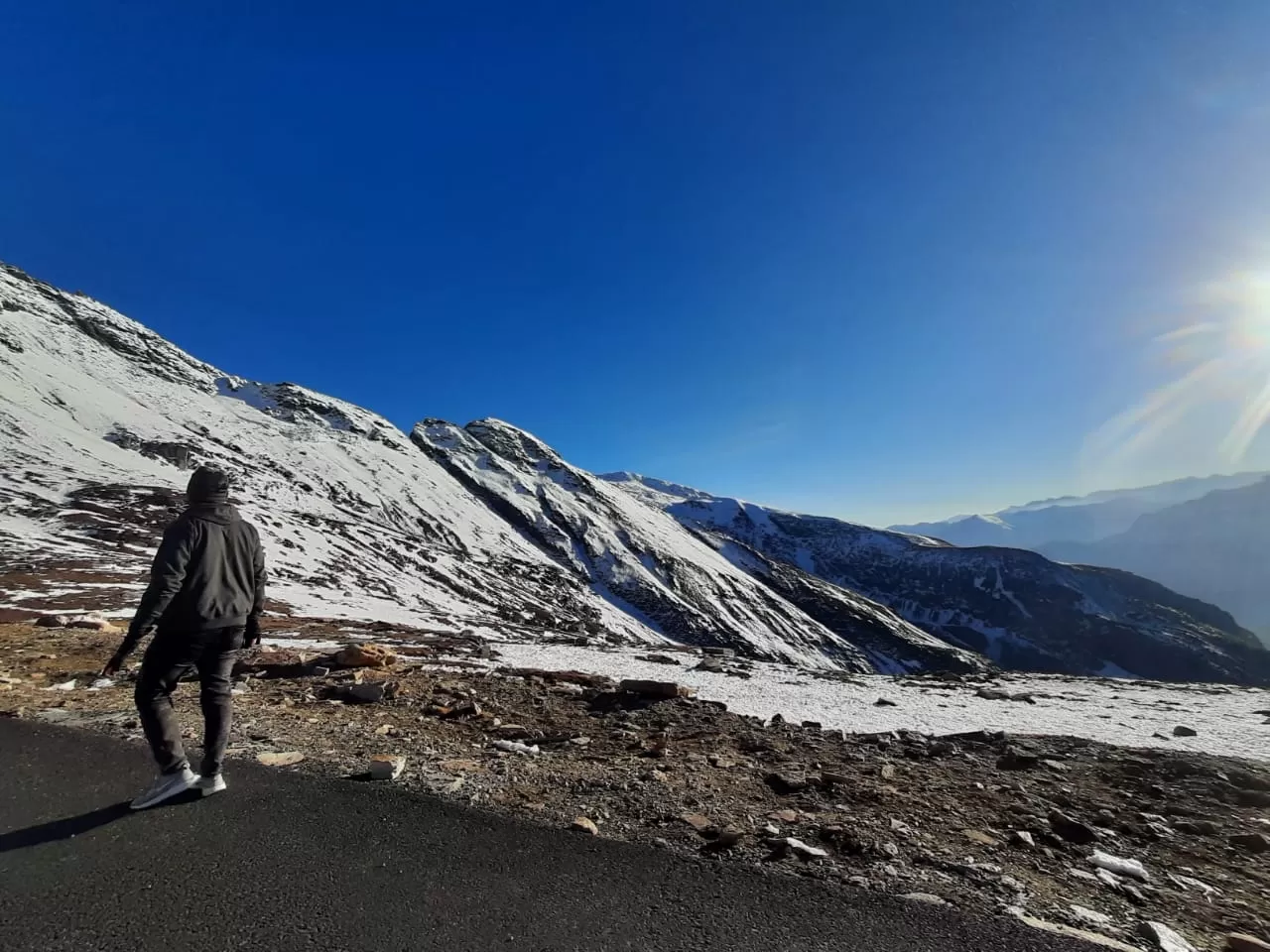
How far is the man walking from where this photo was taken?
507 cm

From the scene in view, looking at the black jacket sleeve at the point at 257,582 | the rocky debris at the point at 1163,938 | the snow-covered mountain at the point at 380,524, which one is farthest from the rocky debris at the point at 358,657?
the snow-covered mountain at the point at 380,524

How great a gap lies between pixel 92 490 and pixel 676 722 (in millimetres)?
72928

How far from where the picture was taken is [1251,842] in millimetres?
5594

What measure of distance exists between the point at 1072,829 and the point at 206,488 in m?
9.42

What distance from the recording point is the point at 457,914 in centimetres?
371

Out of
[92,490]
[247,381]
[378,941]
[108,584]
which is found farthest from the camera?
[247,381]

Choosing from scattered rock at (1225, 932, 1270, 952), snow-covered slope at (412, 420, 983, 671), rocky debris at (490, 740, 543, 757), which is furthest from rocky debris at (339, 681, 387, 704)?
snow-covered slope at (412, 420, 983, 671)

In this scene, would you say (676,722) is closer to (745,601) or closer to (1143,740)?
(1143,740)

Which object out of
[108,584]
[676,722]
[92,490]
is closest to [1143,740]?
[676,722]

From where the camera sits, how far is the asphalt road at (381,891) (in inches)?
137

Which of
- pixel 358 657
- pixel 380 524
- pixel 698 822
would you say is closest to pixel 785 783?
pixel 698 822

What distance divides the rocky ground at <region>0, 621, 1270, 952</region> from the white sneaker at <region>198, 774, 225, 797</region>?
90 cm

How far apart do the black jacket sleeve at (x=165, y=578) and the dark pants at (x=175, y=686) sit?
10.1 inches

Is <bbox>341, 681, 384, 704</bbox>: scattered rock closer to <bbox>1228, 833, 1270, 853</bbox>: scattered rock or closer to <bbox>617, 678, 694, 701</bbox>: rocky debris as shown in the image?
<bbox>617, 678, 694, 701</bbox>: rocky debris
